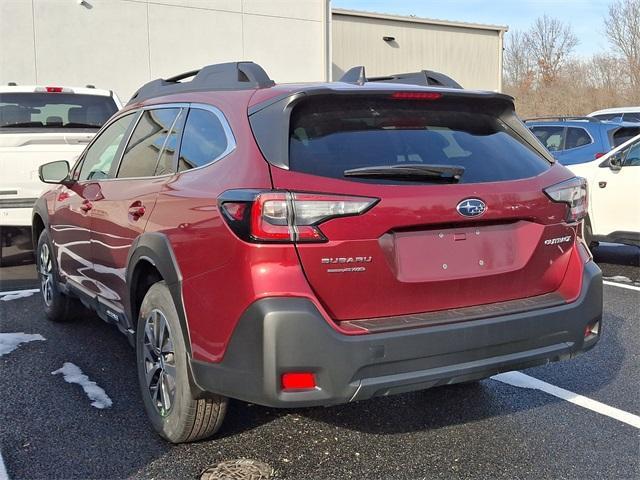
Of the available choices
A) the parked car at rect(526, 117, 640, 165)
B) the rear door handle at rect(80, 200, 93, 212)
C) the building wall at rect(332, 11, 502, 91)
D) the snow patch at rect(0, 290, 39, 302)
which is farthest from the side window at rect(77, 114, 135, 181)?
the building wall at rect(332, 11, 502, 91)

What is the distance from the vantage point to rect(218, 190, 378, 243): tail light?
104 inches

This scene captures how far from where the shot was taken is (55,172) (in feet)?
17.0

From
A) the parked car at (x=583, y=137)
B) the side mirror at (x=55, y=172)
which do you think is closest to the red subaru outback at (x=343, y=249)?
the side mirror at (x=55, y=172)

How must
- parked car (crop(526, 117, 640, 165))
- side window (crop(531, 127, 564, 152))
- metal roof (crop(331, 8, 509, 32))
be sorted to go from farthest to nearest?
metal roof (crop(331, 8, 509, 32)), side window (crop(531, 127, 564, 152)), parked car (crop(526, 117, 640, 165))

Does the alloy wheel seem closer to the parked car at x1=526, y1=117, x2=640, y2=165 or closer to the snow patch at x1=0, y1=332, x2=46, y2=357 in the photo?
the snow patch at x1=0, y1=332, x2=46, y2=357

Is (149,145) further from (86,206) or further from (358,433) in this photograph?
(358,433)

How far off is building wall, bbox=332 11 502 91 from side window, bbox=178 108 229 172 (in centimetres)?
2075

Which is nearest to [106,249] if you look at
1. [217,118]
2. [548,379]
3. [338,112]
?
[217,118]

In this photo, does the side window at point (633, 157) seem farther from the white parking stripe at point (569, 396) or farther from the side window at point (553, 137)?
the white parking stripe at point (569, 396)

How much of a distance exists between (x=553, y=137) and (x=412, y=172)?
8910 millimetres

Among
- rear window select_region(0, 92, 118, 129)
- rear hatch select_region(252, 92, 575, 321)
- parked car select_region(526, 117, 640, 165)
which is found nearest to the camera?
rear hatch select_region(252, 92, 575, 321)

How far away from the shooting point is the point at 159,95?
4020 millimetres

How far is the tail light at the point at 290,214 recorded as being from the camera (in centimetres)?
263

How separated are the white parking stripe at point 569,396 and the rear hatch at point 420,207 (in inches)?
40.6
